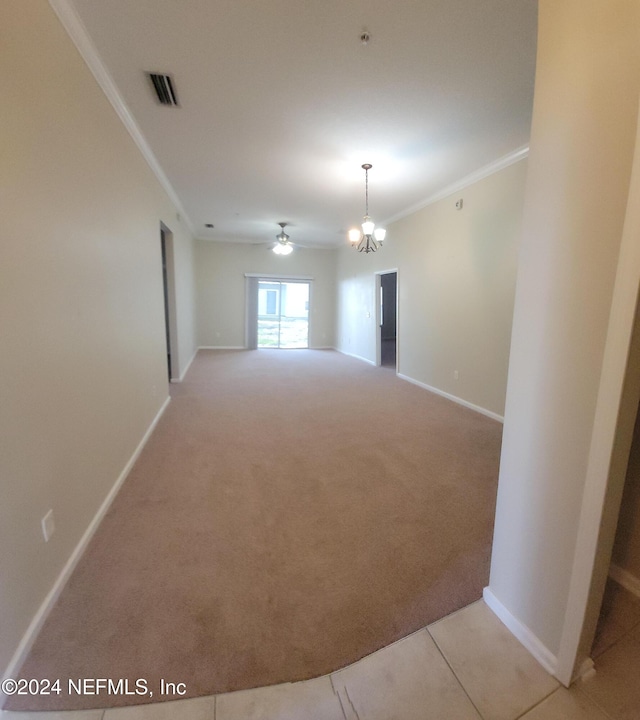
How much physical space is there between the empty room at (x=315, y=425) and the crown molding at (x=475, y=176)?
0.44 feet

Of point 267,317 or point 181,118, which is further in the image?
point 267,317

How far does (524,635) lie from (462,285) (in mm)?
3697

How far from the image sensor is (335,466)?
2588 millimetres

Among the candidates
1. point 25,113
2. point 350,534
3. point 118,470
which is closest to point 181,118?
point 25,113

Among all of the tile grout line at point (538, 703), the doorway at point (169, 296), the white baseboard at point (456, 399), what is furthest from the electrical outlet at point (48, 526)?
the white baseboard at point (456, 399)

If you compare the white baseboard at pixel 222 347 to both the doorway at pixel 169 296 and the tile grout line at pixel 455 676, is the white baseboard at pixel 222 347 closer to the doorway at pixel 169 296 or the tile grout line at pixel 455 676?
the doorway at pixel 169 296

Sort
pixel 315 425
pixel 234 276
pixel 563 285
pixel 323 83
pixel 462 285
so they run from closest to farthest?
pixel 563 285, pixel 323 83, pixel 315 425, pixel 462 285, pixel 234 276

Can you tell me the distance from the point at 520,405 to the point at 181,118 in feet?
10.5

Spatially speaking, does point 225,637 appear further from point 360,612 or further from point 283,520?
point 283,520

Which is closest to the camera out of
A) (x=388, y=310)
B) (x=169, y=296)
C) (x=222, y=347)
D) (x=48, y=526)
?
(x=48, y=526)

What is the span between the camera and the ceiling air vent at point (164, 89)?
2135mm

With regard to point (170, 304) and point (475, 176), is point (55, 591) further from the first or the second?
point (475, 176)

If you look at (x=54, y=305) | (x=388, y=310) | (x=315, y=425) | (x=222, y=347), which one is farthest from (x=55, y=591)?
(x=388, y=310)

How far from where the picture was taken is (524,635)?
1.17 metres
